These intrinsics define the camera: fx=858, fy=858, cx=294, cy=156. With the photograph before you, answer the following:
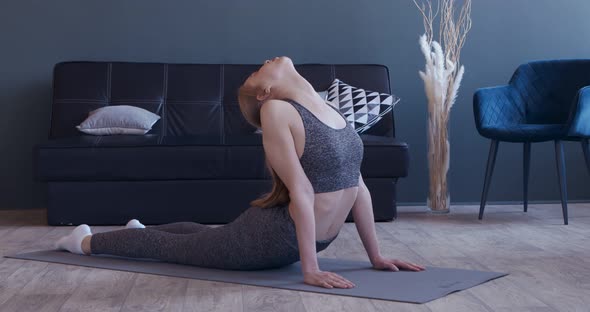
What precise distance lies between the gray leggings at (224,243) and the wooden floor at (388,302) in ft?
0.50

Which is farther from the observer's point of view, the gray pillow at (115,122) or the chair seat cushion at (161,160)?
the gray pillow at (115,122)

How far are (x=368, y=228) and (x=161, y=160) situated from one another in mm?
1701

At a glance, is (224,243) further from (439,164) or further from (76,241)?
(439,164)

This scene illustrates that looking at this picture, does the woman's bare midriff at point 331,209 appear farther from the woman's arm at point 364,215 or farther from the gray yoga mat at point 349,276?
the gray yoga mat at point 349,276

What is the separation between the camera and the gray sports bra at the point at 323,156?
2.83 m

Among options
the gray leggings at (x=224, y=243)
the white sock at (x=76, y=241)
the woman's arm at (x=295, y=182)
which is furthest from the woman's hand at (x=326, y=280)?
the white sock at (x=76, y=241)

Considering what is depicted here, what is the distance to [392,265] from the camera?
2.98 metres

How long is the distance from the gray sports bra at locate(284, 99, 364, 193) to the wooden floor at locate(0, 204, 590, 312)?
0.40 m

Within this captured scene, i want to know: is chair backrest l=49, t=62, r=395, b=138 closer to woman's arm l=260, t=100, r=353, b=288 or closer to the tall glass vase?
the tall glass vase

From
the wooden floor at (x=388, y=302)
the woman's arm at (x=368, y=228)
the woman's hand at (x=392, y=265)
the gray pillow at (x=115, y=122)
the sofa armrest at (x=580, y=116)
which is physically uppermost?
the sofa armrest at (x=580, y=116)

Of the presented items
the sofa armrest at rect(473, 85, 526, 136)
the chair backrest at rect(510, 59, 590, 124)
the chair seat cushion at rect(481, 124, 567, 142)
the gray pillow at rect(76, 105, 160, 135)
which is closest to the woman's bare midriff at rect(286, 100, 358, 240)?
the chair seat cushion at rect(481, 124, 567, 142)

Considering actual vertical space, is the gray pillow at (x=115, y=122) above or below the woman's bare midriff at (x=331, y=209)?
above

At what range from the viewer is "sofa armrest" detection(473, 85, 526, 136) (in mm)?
4684

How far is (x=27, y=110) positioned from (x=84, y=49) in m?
0.52
